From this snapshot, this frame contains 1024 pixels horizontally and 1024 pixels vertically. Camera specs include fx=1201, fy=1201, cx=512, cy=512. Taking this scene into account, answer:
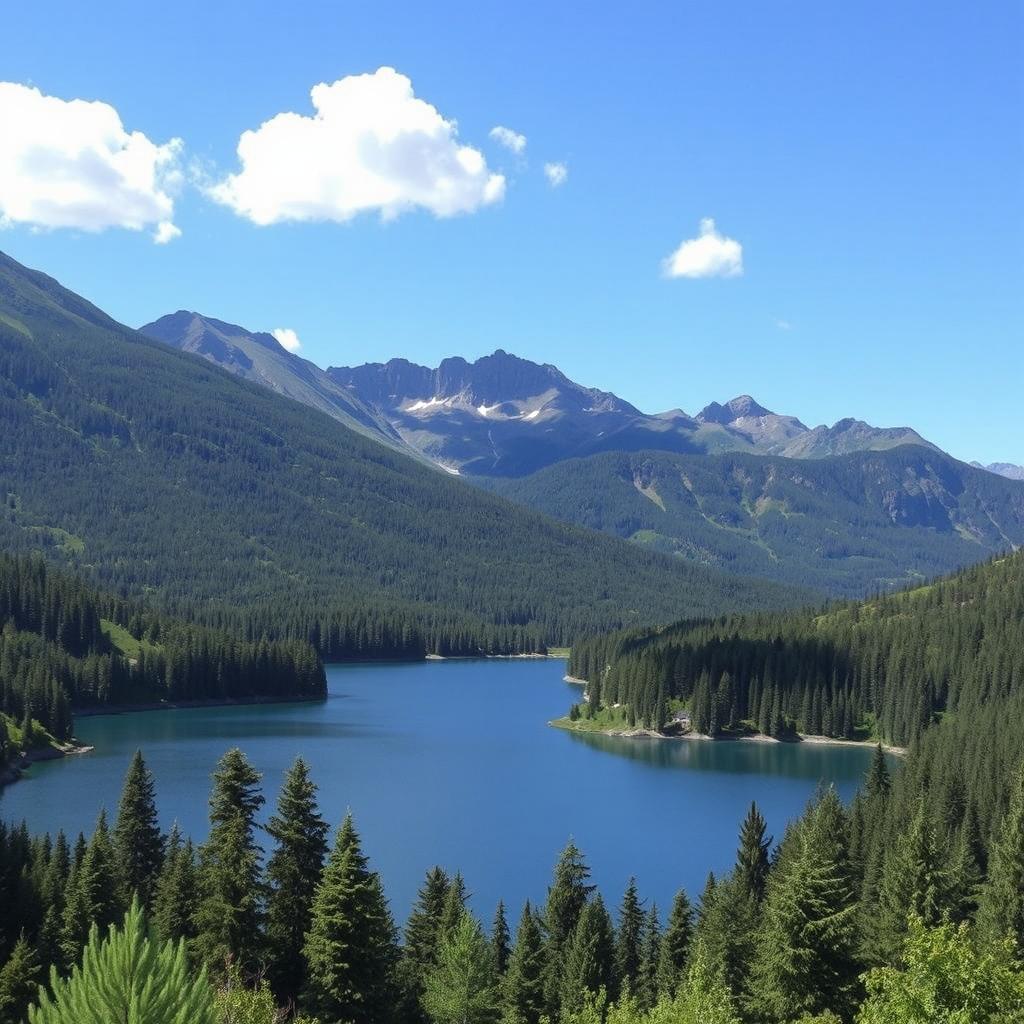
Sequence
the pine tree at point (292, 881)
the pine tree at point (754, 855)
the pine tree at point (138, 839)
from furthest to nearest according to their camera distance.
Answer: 1. the pine tree at point (754, 855)
2. the pine tree at point (138, 839)
3. the pine tree at point (292, 881)

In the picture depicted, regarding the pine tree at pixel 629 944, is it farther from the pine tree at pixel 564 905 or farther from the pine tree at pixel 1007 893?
the pine tree at pixel 1007 893

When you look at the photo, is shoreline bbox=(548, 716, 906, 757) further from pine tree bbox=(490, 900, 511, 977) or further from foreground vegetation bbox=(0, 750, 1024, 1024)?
pine tree bbox=(490, 900, 511, 977)

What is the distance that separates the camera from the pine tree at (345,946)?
4200cm

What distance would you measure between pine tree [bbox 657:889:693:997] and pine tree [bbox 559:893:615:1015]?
102 inches

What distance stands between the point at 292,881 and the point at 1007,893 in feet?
113

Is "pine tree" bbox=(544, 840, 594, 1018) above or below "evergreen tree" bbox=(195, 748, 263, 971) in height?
below

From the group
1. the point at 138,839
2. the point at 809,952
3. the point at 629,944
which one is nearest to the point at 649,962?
the point at 629,944

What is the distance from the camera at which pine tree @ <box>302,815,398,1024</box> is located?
4200cm

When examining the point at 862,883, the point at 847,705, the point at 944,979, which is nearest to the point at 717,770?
the point at 847,705

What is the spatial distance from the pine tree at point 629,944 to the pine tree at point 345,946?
17.4 metres

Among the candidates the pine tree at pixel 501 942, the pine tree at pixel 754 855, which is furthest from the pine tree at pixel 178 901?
the pine tree at pixel 754 855

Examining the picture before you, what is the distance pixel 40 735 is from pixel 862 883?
9991 cm

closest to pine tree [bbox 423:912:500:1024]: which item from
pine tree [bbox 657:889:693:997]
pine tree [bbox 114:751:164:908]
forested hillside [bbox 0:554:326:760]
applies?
pine tree [bbox 657:889:693:997]

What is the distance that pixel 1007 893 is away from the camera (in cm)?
5756
